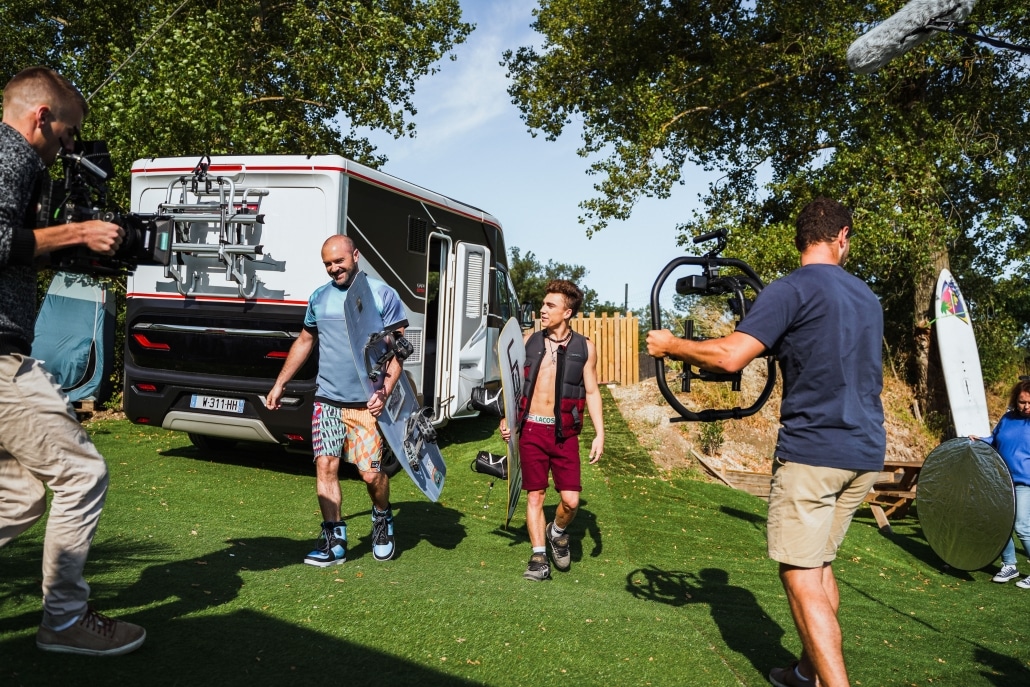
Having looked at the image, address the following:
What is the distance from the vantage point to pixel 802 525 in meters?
2.99

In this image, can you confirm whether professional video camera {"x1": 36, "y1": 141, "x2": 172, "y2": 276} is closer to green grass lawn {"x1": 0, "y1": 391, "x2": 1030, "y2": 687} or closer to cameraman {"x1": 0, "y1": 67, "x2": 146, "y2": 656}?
cameraman {"x1": 0, "y1": 67, "x2": 146, "y2": 656}

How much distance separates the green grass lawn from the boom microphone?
3174 millimetres

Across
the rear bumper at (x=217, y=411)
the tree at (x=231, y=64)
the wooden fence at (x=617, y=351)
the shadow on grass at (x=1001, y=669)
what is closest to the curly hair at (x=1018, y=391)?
the shadow on grass at (x=1001, y=669)

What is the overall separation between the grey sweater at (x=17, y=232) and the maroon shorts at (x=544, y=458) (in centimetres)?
300

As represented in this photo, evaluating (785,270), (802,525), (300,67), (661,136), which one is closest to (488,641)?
(802,525)

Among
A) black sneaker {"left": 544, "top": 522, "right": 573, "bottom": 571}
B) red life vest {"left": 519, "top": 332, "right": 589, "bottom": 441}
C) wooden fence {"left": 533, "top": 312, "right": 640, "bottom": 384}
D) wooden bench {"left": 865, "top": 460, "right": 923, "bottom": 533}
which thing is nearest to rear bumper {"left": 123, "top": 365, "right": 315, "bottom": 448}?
red life vest {"left": 519, "top": 332, "right": 589, "bottom": 441}

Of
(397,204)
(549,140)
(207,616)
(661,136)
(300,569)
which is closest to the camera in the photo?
(207,616)

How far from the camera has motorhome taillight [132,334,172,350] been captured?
6.87 m

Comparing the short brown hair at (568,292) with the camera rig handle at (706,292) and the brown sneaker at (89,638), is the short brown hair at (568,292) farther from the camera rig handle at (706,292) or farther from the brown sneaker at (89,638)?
the brown sneaker at (89,638)

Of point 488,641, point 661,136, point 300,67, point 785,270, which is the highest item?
point 300,67

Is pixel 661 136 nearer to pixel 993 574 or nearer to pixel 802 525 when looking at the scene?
pixel 993 574

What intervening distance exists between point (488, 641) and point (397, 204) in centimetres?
485

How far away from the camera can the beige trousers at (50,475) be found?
Result: 2572 millimetres

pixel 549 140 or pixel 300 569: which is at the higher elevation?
pixel 549 140
